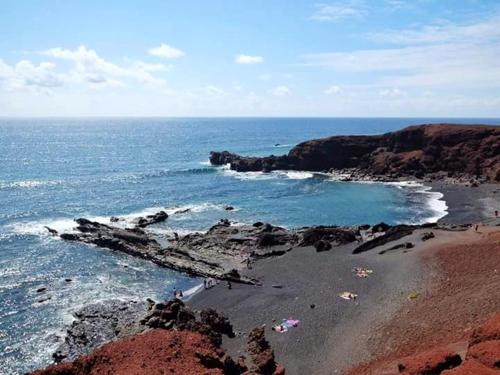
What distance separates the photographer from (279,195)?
105 meters

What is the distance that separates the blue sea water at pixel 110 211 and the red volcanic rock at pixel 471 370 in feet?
102

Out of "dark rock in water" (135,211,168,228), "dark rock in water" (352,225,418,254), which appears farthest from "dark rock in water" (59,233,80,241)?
"dark rock in water" (352,225,418,254)

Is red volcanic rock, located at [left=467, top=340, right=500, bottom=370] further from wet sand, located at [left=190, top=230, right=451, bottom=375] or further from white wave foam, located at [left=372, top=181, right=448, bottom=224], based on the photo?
white wave foam, located at [left=372, top=181, right=448, bottom=224]

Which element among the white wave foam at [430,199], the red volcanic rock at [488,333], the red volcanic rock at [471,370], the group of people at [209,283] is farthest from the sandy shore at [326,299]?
the white wave foam at [430,199]

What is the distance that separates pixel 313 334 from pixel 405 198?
65.6 metres

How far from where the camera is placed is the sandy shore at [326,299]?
3598 cm

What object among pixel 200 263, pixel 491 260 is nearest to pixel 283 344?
pixel 491 260

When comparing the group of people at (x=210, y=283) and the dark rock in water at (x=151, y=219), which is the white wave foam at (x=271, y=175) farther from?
the group of people at (x=210, y=283)

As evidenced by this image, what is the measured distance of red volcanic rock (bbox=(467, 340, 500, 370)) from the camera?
68.0ft

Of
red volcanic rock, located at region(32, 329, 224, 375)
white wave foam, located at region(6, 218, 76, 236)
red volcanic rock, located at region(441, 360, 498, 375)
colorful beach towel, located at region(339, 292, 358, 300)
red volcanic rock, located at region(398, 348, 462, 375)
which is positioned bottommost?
white wave foam, located at region(6, 218, 76, 236)

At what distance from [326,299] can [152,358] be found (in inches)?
946

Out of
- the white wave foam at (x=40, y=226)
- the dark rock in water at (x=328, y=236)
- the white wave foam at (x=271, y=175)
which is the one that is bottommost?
the white wave foam at (x=40, y=226)

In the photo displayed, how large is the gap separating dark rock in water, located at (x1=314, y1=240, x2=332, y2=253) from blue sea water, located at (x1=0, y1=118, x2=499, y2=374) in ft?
55.2

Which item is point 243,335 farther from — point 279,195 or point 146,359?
point 279,195
